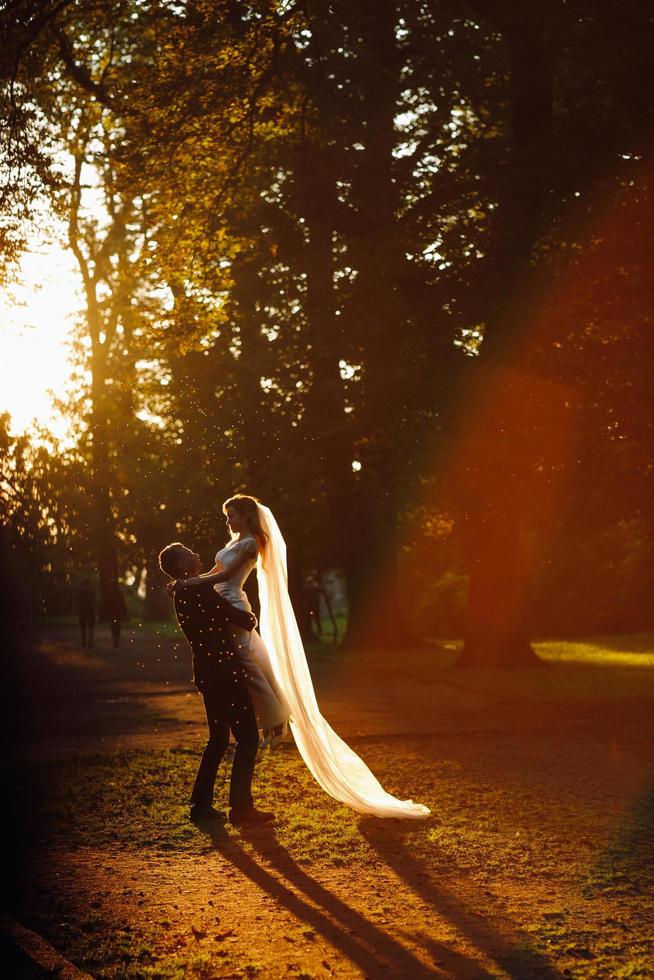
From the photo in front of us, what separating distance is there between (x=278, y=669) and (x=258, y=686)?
41 cm

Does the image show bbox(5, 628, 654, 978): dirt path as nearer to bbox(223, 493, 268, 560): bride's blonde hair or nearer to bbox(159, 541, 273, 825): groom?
bbox(159, 541, 273, 825): groom

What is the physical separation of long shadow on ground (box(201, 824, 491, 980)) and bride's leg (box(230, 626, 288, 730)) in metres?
1.20

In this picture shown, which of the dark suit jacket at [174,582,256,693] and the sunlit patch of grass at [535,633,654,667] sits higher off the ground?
the dark suit jacket at [174,582,256,693]

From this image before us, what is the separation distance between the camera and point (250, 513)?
10.3 metres

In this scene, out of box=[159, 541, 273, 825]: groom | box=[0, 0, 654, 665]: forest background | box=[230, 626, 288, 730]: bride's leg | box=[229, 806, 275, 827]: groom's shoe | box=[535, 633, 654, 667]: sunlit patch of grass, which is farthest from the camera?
box=[535, 633, 654, 667]: sunlit patch of grass

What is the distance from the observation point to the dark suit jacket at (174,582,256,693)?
9836 millimetres

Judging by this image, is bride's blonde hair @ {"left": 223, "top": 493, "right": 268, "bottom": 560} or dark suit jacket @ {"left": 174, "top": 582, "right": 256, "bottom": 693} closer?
dark suit jacket @ {"left": 174, "top": 582, "right": 256, "bottom": 693}

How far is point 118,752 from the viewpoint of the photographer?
14.1 m

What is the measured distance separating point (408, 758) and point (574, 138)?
32.9ft

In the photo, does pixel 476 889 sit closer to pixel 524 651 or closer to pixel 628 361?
pixel 628 361

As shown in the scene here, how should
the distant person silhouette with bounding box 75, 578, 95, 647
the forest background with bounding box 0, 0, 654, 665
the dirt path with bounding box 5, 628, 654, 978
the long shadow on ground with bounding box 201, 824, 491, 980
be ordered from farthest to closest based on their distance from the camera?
the distant person silhouette with bounding box 75, 578, 95, 647 → the forest background with bounding box 0, 0, 654, 665 → the dirt path with bounding box 5, 628, 654, 978 → the long shadow on ground with bounding box 201, 824, 491, 980

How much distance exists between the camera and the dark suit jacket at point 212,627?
387 inches

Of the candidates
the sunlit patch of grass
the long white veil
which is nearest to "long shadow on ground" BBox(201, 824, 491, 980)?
the long white veil

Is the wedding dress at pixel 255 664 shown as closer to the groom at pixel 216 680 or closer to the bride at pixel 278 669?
the bride at pixel 278 669
